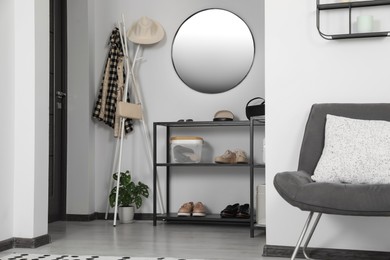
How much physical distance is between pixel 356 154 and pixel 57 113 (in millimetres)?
2951

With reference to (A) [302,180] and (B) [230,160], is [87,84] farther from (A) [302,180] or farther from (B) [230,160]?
(A) [302,180]

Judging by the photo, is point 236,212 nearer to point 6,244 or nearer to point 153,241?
point 153,241

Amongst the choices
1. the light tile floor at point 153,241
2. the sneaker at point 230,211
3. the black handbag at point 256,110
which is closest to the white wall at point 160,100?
the sneaker at point 230,211

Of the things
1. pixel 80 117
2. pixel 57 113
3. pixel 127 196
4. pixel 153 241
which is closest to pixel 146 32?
pixel 80 117

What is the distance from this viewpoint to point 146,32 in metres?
4.83

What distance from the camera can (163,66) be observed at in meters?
4.94

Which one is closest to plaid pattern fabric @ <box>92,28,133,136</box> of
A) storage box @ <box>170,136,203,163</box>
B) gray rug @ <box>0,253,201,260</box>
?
storage box @ <box>170,136,203,163</box>

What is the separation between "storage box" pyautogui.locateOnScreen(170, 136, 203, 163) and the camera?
14.8 ft

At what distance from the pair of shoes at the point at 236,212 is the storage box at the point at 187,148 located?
1.56 feet

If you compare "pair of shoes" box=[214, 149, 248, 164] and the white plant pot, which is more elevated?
"pair of shoes" box=[214, 149, 248, 164]

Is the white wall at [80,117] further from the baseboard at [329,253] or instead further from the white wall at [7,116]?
the baseboard at [329,253]

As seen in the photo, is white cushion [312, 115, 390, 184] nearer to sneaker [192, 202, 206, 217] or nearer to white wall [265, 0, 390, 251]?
white wall [265, 0, 390, 251]

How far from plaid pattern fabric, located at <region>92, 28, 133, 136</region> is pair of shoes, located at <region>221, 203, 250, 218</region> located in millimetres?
1186

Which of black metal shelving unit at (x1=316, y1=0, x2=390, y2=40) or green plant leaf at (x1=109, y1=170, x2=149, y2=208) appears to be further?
green plant leaf at (x1=109, y1=170, x2=149, y2=208)
